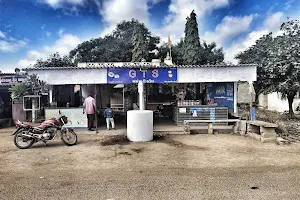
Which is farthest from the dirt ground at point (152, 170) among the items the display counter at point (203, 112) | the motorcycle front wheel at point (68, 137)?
the display counter at point (203, 112)

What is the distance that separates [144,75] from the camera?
1223 cm

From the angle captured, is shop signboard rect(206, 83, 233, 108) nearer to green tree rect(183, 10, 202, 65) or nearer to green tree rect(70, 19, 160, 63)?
green tree rect(183, 10, 202, 65)

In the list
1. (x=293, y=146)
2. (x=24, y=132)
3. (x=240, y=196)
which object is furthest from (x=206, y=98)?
Answer: (x=240, y=196)

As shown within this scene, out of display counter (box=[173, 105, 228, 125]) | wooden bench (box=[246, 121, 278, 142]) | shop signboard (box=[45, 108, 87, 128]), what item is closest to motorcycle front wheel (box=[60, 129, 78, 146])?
shop signboard (box=[45, 108, 87, 128])

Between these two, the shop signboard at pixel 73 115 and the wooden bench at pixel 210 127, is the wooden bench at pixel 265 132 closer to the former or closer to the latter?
the wooden bench at pixel 210 127

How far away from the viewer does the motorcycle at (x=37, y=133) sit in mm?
8445

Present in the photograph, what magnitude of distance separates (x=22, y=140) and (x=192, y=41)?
25027 millimetres

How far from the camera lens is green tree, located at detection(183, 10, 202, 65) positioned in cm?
3042

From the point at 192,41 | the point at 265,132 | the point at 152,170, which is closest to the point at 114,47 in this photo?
the point at 192,41

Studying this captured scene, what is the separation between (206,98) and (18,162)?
10.2 meters

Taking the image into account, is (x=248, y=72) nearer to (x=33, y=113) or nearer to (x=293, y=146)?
(x=293, y=146)

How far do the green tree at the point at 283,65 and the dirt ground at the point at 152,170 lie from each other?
711 cm

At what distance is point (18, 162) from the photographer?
6.85 metres

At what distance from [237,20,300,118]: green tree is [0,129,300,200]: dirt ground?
711 cm
